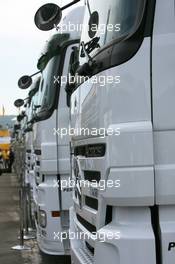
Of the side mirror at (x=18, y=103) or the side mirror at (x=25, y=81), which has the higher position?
the side mirror at (x=18, y=103)

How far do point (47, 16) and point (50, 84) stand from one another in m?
1.96

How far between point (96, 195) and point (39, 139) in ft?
10.4

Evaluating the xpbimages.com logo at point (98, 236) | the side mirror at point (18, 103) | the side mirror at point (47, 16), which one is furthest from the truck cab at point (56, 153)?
the side mirror at point (18, 103)

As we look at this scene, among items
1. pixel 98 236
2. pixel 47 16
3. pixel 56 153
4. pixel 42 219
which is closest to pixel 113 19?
pixel 47 16

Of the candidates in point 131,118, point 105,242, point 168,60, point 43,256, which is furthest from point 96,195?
point 43,256

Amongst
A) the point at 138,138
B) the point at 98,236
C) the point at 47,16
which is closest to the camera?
the point at 138,138

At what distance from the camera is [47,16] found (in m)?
4.44

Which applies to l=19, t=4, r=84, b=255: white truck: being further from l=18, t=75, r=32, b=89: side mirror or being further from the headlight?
l=18, t=75, r=32, b=89: side mirror

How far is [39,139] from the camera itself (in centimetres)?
655

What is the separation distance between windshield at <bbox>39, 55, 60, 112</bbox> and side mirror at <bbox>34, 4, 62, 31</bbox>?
1633mm

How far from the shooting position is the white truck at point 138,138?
3.06m

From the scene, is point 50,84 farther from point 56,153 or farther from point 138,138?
point 138,138

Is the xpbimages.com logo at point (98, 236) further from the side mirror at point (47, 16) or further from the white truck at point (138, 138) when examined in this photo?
the side mirror at point (47, 16)

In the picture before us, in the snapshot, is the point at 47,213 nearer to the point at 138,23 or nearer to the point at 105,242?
the point at 105,242
